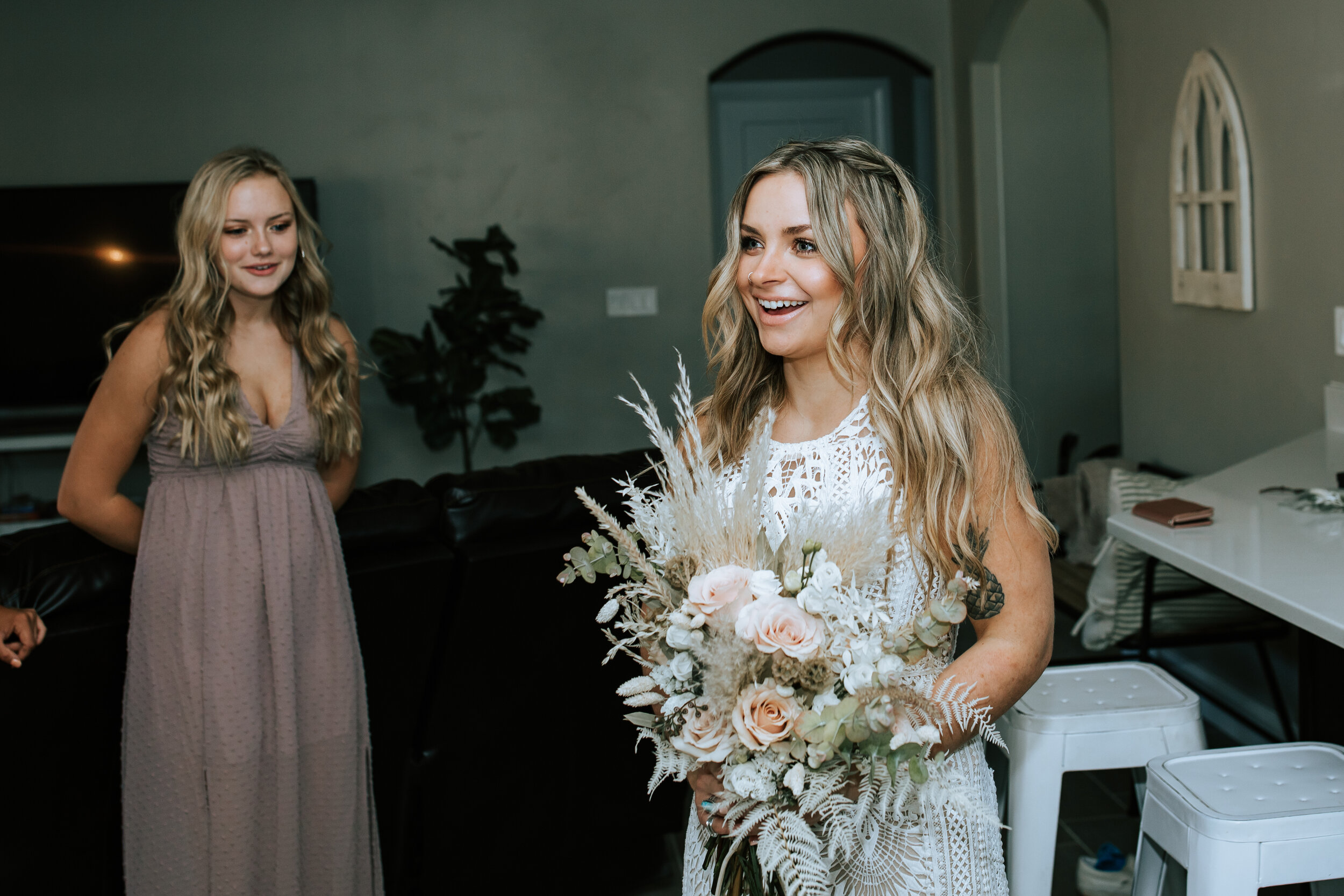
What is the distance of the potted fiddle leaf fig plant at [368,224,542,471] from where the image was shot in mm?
5285

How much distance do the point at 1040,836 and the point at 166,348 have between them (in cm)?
170

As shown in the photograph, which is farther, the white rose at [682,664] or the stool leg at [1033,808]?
the stool leg at [1033,808]

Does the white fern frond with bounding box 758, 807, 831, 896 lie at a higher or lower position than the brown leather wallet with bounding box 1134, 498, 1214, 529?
lower

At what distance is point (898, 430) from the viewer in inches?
50.5

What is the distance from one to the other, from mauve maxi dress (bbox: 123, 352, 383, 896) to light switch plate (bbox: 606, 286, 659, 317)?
151 inches

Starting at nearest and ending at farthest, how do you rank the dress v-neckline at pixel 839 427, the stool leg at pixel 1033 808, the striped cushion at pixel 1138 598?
the dress v-neckline at pixel 839 427 < the stool leg at pixel 1033 808 < the striped cushion at pixel 1138 598

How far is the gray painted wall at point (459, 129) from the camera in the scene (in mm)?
5422

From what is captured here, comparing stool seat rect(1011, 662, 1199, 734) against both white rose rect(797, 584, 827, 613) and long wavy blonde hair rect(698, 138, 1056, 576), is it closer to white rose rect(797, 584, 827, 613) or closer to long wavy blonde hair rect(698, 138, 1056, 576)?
long wavy blonde hair rect(698, 138, 1056, 576)

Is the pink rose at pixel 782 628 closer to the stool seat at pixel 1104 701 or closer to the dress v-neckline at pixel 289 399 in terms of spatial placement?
the stool seat at pixel 1104 701

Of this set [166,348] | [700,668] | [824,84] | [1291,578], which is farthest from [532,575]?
[824,84]

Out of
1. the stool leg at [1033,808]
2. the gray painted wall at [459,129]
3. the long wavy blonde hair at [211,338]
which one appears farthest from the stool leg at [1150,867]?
the gray painted wall at [459,129]

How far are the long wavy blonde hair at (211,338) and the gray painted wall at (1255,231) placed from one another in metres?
2.56

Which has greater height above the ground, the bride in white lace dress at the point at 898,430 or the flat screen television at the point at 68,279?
the flat screen television at the point at 68,279

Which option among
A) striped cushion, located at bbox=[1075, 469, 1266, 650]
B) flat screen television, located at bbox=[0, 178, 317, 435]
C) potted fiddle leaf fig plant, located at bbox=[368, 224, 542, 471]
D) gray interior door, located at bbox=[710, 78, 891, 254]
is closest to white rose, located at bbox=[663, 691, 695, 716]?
striped cushion, located at bbox=[1075, 469, 1266, 650]
